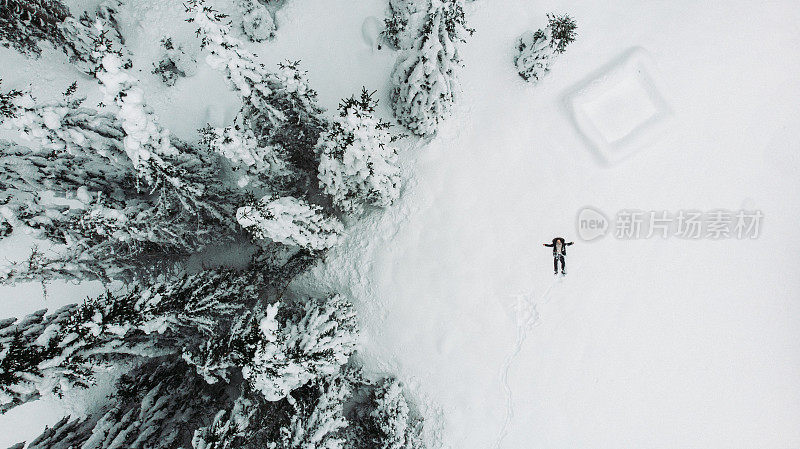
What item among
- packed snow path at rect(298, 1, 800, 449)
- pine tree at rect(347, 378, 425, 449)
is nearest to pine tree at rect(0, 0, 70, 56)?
packed snow path at rect(298, 1, 800, 449)

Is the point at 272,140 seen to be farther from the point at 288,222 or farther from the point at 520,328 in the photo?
the point at 520,328

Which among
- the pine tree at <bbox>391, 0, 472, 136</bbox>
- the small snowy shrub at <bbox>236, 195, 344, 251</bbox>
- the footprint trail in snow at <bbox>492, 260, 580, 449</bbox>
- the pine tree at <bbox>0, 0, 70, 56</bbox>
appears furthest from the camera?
the footprint trail in snow at <bbox>492, 260, 580, 449</bbox>

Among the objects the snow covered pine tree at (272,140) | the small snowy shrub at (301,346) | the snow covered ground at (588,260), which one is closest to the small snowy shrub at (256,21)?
the snow covered ground at (588,260)

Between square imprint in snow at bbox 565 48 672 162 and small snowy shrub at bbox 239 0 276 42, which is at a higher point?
small snowy shrub at bbox 239 0 276 42

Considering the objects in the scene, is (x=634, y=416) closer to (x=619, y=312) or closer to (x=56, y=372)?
(x=619, y=312)

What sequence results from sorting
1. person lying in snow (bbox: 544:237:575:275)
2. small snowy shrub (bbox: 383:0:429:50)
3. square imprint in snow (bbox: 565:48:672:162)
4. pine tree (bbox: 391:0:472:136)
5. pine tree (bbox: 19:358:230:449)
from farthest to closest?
square imprint in snow (bbox: 565:48:672:162), person lying in snow (bbox: 544:237:575:275), small snowy shrub (bbox: 383:0:429:50), pine tree (bbox: 19:358:230:449), pine tree (bbox: 391:0:472:136)

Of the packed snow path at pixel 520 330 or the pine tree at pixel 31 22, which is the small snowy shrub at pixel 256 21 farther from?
the packed snow path at pixel 520 330

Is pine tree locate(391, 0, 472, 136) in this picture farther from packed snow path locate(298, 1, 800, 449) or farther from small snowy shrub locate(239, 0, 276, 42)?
small snowy shrub locate(239, 0, 276, 42)
